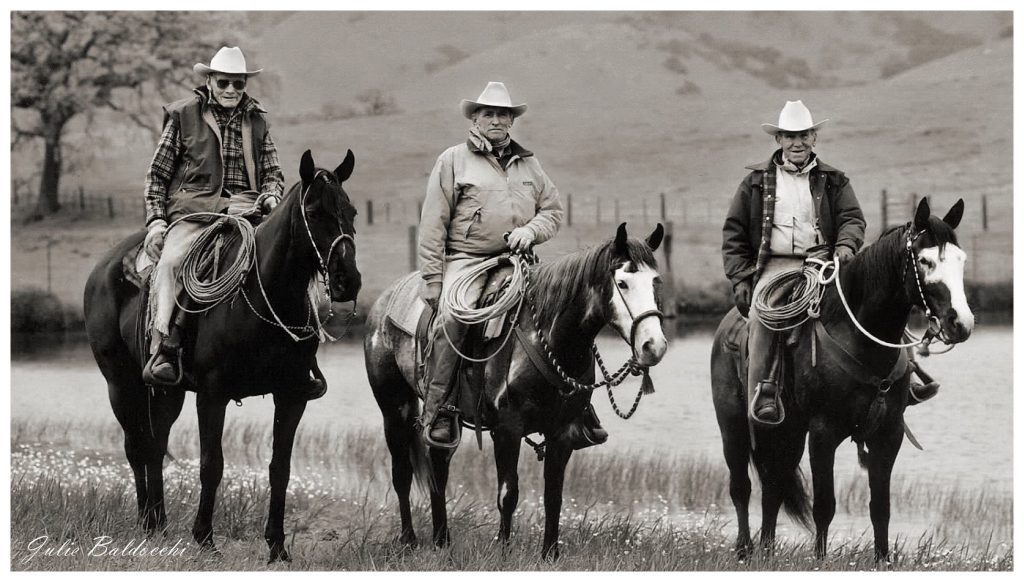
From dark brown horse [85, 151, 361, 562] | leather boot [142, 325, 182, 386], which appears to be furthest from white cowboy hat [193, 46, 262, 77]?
leather boot [142, 325, 182, 386]

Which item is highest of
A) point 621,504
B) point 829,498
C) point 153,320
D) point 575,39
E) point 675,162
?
point 575,39

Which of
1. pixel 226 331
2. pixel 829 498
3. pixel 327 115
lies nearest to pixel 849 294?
pixel 829 498

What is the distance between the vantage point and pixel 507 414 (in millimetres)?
7664

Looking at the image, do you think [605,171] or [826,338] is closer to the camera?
[826,338]

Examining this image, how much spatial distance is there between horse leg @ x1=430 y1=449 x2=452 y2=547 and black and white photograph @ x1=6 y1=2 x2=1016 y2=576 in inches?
1.0

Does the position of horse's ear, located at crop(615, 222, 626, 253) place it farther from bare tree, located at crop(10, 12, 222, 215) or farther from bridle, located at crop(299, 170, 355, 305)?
bare tree, located at crop(10, 12, 222, 215)

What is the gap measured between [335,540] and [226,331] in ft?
6.68

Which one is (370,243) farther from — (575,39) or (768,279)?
(768,279)

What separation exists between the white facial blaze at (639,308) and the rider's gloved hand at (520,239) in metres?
0.90

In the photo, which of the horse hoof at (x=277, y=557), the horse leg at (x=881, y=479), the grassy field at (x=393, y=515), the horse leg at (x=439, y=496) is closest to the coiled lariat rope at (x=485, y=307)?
the horse leg at (x=439, y=496)

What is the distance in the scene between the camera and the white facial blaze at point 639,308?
6641mm

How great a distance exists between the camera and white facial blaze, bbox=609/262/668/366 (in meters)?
6.64

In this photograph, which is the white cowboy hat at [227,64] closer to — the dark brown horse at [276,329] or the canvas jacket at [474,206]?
the dark brown horse at [276,329]

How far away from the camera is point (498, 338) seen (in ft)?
25.7
